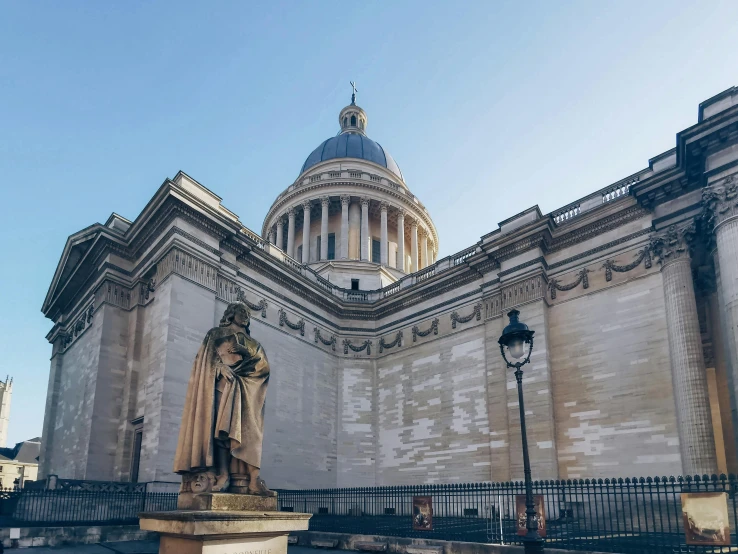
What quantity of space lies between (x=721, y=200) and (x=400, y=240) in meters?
25.2

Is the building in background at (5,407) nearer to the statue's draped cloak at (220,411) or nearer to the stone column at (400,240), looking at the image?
the stone column at (400,240)

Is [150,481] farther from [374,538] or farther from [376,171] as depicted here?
[376,171]

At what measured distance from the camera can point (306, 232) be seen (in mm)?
41344

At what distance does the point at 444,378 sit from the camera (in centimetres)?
2727

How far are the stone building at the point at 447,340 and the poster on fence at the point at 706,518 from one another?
773 cm

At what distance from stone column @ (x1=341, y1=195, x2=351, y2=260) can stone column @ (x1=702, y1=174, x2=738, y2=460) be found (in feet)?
79.1

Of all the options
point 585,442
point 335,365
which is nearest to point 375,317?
point 335,365

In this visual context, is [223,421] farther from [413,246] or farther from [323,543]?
[413,246]

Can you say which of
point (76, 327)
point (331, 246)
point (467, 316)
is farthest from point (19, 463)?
point (467, 316)

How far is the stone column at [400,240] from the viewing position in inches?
1628

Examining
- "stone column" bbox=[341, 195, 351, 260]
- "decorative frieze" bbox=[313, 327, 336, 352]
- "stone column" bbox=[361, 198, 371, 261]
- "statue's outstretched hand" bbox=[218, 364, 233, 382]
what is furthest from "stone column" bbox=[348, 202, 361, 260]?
"statue's outstretched hand" bbox=[218, 364, 233, 382]

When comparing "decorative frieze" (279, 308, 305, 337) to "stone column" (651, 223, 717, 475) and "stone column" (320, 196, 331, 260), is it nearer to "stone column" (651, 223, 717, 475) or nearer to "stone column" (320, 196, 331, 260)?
"stone column" (320, 196, 331, 260)

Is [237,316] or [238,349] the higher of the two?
[237,316]

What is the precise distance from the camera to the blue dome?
46.7 meters
